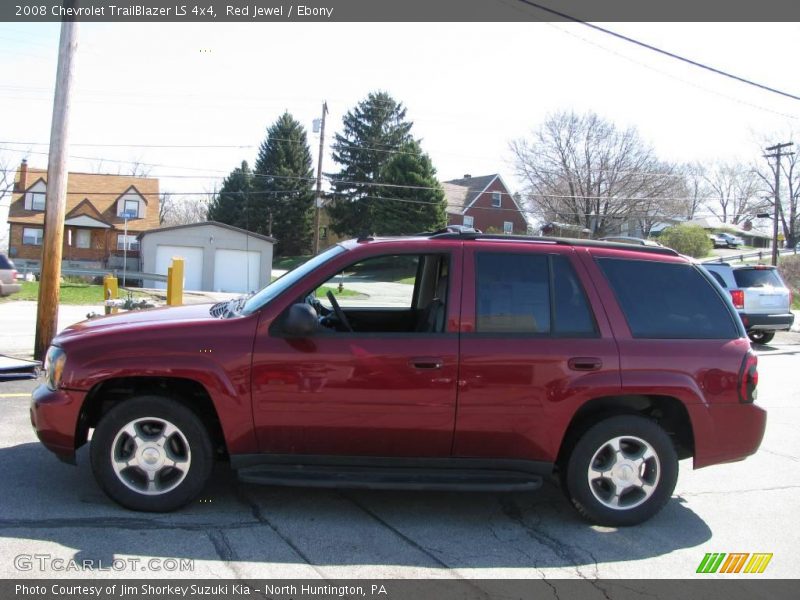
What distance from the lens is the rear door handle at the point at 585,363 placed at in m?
4.05

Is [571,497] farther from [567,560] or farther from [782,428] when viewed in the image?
[782,428]

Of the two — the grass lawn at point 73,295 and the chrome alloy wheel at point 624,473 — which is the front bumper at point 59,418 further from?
the grass lawn at point 73,295

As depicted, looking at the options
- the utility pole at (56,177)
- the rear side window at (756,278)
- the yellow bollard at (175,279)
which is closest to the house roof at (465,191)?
the rear side window at (756,278)

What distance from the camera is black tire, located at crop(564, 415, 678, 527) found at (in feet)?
13.5

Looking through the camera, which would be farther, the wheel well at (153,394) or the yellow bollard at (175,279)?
the yellow bollard at (175,279)

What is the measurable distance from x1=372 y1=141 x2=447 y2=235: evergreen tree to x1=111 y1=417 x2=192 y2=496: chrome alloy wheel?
143 feet

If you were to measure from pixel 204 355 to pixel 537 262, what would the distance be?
7.25 feet

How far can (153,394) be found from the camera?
4.01m

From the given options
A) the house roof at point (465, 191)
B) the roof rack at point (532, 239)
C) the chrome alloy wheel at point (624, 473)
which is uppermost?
the house roof at point (465, 191)

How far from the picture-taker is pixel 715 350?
421cm

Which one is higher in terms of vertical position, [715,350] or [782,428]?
[715,350]

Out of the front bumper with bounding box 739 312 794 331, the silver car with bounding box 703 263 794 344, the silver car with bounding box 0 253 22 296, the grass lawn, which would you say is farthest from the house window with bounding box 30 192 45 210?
the front bumper with bounding box 739 312 794 331

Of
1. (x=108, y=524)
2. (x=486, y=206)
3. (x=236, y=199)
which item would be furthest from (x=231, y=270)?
(x=108, y=524)

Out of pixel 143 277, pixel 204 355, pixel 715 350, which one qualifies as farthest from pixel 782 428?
pixel 143 277
